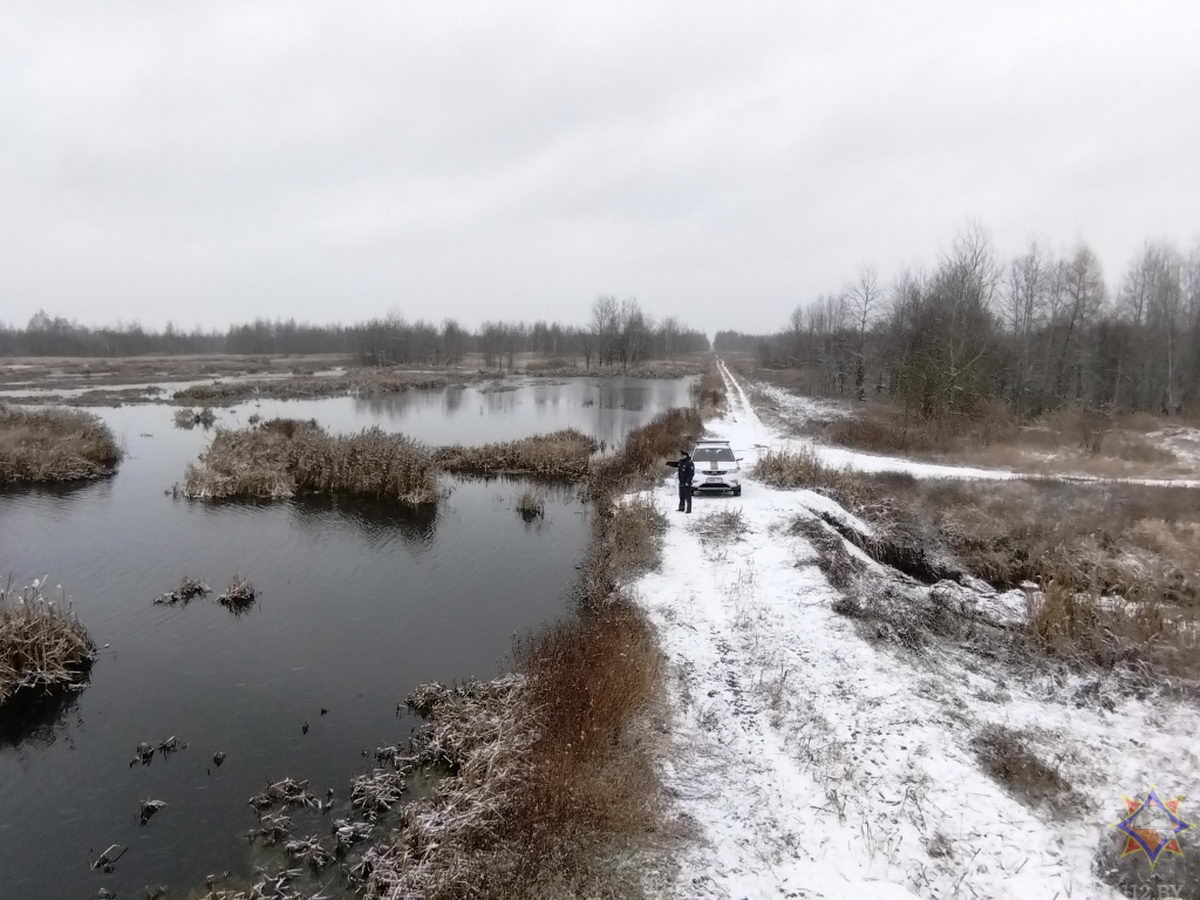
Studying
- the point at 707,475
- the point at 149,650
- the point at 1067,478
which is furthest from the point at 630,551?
the point at 1067,478

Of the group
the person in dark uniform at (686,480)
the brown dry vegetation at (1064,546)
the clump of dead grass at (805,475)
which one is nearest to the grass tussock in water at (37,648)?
the person in dark uniform at (686,480)

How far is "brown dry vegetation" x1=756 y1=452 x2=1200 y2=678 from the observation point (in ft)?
34.5

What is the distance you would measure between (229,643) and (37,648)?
2859 mm

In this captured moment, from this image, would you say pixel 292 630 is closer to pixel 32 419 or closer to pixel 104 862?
pixel 104 862

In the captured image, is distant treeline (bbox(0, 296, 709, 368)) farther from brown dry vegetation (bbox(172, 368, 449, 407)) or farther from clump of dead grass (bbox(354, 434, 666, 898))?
clump of dead grass (bbox(354, 434, 666, 898))

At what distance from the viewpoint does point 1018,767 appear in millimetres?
7578

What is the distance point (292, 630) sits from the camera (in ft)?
42.2

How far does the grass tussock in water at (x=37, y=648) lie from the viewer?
1035 cm

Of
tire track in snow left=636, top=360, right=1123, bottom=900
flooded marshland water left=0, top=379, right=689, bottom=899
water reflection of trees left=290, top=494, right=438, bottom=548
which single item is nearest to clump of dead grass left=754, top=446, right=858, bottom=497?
flooded marshland water left=0, top=379, right=689, bottom=899

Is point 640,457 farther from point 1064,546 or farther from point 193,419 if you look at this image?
point 193,419

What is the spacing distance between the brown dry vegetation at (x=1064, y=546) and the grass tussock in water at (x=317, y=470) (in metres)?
13.2

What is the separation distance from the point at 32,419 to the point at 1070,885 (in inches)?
1506

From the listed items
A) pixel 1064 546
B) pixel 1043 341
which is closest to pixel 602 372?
pixel 1043 341

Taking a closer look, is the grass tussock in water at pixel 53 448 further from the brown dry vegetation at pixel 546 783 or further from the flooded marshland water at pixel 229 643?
the brown dry vegetation at pixel 546 783
